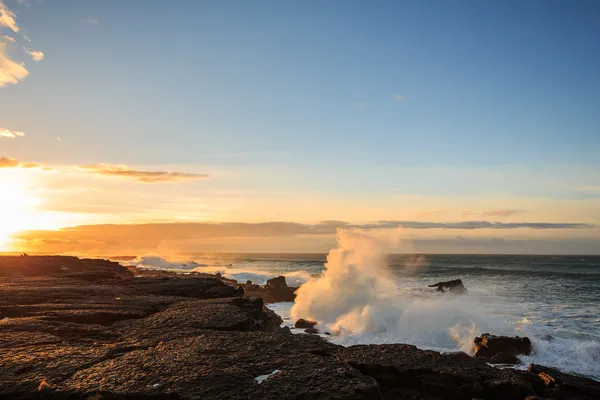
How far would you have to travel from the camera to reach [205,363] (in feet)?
19.1

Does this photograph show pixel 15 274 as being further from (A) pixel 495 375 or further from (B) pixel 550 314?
(B) pixel 550 314

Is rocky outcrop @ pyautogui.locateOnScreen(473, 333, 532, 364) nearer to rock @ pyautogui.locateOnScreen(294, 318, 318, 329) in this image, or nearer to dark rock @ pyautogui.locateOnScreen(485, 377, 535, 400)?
rock @ pyautogui.locateOnScreen(294, 318, 318, 329)

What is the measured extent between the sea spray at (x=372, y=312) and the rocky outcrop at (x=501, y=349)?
195cm

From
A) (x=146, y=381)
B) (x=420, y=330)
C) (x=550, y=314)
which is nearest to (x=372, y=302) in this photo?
(x=420, y=330)

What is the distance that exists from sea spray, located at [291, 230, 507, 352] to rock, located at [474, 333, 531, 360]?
1941 mm

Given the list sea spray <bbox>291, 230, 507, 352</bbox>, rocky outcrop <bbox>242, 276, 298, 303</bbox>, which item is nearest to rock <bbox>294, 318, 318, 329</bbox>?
sea spray <bbox>291, 230, 507, 352</bbox>

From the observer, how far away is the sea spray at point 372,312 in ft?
67.4

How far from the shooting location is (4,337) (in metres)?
7.14

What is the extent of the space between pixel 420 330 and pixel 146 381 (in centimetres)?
1914

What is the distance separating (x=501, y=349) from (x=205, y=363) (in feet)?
49.1

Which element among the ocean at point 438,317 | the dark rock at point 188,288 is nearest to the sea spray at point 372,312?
the ocean at point 438,317

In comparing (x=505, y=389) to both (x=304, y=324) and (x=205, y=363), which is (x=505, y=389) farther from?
(x=304, y=324)

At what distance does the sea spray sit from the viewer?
20531 mm

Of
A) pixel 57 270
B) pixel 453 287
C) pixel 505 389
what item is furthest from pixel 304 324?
pixel 453 287
